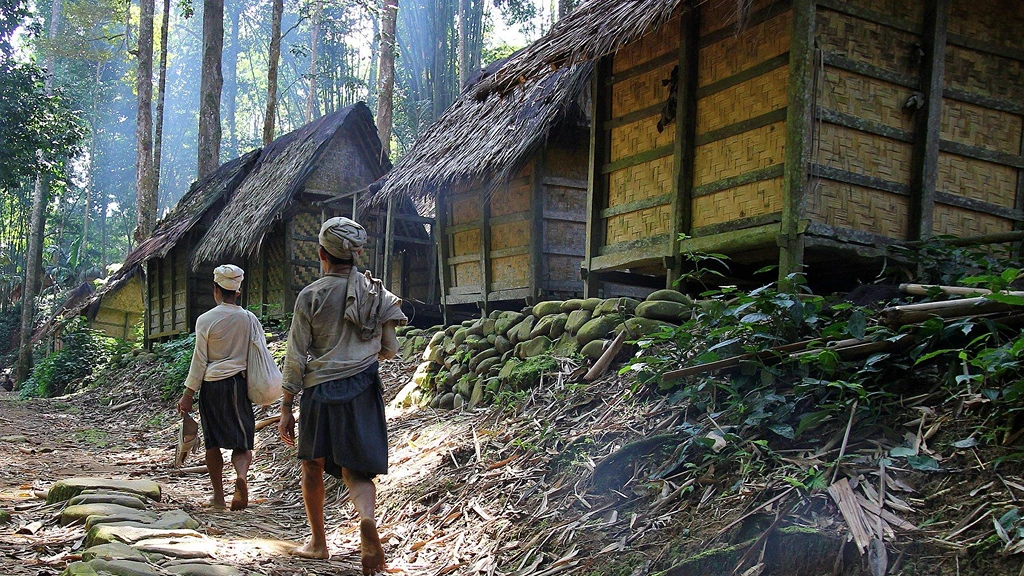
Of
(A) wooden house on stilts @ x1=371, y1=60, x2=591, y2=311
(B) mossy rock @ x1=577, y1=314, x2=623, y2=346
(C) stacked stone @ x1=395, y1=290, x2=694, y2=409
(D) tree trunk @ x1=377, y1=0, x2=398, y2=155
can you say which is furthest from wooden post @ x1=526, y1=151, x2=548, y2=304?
(D) tree trunk @ x1=377, y1=0, x2=398, y2=155

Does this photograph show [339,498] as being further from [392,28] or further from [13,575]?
[392,28]

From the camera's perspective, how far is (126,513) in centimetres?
417

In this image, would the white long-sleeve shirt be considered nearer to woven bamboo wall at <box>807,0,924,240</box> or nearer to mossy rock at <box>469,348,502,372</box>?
mossy rock at <box>469,348,502,372</box>

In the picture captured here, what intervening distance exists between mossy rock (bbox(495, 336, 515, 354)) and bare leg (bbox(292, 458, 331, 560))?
2843mm

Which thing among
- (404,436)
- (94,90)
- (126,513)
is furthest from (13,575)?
(94,90)

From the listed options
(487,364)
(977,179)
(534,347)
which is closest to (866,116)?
(977,179)

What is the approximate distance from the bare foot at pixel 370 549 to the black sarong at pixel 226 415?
6.17 feet

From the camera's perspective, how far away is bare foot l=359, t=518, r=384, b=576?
148 inches

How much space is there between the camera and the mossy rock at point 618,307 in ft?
19.0

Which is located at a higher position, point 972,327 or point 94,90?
point 94,90

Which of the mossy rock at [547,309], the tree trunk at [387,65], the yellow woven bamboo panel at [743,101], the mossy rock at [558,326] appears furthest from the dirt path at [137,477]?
the tree trunk at [387,65]

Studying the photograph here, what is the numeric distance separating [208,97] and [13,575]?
617 inches

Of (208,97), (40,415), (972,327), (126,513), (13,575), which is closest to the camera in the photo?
(13,575)

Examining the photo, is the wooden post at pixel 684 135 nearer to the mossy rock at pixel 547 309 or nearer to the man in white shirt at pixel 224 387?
the mossy rock at pixel 547 309
